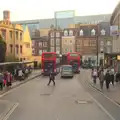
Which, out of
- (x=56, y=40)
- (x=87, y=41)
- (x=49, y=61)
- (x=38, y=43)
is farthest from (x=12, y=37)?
(x=38, y=43)

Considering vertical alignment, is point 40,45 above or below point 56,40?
below

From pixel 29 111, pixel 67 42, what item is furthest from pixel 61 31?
pixel 29 111

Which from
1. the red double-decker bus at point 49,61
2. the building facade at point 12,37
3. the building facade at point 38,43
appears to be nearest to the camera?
the red double-decker bus at point 49,61

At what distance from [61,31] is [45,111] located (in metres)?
108

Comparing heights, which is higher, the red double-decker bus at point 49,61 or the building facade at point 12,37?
the building facade at point 12,37

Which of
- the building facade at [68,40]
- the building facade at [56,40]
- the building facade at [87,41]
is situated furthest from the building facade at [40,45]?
the building facade at [87,41]

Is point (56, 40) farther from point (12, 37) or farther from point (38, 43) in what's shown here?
point (12, 37)

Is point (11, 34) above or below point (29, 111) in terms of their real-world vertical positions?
above

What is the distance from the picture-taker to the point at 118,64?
58281 millimetres

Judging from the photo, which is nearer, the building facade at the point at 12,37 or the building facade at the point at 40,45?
the building facade at the point at 12,37

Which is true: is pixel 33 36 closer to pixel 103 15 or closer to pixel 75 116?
pixel 103 15

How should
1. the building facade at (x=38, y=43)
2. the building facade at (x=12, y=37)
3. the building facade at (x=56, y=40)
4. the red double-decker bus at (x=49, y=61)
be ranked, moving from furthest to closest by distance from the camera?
the building facade at (x=38, y=43), the building facade at (x=56, y=40), the building facade at (x=12, y=37), the red double-decker bus at (x=49, y=61)

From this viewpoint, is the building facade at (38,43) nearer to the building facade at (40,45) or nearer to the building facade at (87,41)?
the building facade at (40,45)

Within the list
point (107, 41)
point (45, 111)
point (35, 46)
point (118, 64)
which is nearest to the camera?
point (45, 111)
